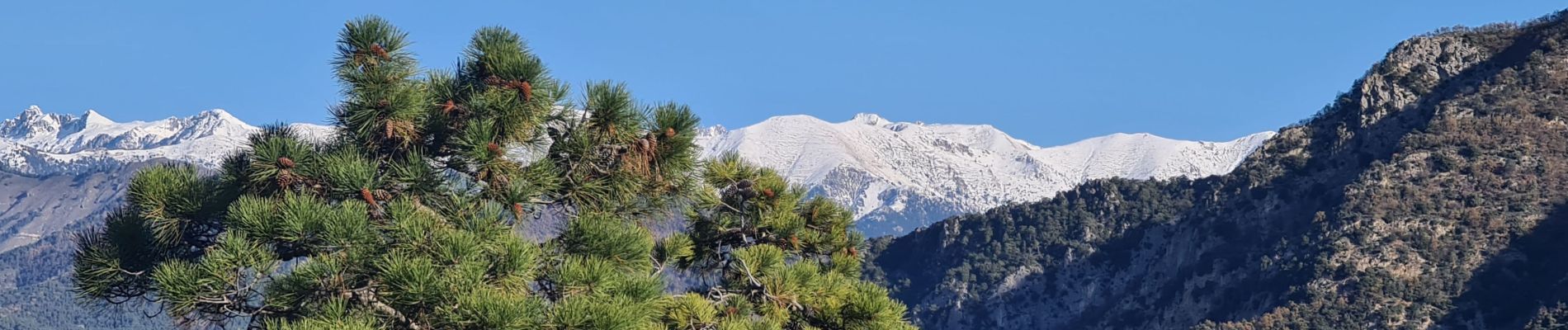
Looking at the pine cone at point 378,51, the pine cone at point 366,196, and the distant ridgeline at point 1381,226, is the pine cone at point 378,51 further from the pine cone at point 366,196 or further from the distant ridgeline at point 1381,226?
the distant ridgeline at point 1381,226

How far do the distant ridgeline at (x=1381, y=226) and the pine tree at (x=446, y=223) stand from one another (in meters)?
71.7

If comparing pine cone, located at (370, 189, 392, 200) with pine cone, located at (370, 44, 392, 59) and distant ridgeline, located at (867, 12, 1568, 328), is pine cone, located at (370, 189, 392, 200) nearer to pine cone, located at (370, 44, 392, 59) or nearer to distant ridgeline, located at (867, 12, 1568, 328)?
pine cone, located at (370, 44, 392, 59)

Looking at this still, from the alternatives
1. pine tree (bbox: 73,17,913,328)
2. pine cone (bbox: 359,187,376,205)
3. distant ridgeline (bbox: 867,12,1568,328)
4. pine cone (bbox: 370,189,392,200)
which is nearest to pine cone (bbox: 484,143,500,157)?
pine tree (bbox: 73,17,913,328)

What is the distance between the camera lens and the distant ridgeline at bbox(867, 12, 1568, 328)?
93.2 metres

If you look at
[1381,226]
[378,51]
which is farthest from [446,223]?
[1381,226]

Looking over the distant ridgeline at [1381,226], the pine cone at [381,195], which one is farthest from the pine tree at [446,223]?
the distant ridgeline at [1381,226]

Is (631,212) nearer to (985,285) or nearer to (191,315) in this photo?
(191,315)

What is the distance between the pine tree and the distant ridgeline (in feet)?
235

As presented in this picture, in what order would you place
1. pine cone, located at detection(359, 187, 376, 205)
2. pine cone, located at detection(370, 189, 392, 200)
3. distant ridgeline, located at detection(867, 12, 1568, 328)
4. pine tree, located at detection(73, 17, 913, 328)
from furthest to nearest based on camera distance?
distant ridgeline, located at detection(867, 12, 1568, 328) < pine cone, located at detection(370, 189, 392, 200) < pine cone, located at detection(359, 187, 376, 205) < pine tree, located at detection(73, 17, 913, 328)

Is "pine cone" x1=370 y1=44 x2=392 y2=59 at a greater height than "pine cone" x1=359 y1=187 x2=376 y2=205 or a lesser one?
greater

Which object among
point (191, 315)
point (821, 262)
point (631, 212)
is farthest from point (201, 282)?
point (821, 262)

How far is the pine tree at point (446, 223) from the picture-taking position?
432 inches

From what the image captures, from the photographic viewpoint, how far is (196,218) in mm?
12039

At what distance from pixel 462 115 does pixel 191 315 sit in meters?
2.29
